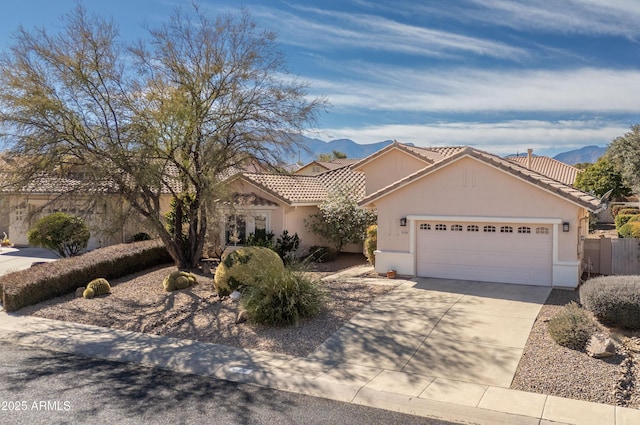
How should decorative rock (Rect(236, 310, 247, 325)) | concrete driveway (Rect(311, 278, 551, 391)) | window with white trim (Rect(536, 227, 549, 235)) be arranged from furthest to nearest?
window with white trim (Rect(536, 227, 549, 235)) < decorative rock (Rect(236, 310, 247, 325)) < concrete driveway (Rect(311, 278, 551, 391))

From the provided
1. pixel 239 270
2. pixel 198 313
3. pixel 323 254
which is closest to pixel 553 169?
pixel 323 254

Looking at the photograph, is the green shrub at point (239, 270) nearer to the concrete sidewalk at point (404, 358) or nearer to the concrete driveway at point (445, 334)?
the concrete sidewalk at point (404, 358)

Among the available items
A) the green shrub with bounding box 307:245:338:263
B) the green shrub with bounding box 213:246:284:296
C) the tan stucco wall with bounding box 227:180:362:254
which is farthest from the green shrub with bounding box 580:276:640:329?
the tan stucco wall with bounding box 227:180:362:254

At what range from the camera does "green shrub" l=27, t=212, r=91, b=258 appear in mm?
20969

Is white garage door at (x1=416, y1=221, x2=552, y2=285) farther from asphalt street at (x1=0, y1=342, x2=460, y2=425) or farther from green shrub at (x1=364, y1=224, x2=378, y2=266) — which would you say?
asphalt street at (x1=0, y1=342, x2=460, y2=425)

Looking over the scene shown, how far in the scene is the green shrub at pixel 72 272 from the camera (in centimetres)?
1405

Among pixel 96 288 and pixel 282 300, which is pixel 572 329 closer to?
pixel 282 300

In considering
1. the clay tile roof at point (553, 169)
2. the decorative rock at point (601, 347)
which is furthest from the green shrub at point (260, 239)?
the clay tile roof at point (553, 169)

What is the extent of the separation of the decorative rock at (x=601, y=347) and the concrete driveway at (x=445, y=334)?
1.20m

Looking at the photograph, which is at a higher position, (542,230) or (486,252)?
(542,230)

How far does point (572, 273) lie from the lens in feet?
46.2

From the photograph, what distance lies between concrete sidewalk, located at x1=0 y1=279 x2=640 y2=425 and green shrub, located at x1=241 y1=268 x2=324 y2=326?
3.68ft

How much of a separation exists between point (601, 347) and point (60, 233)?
20.3 metres

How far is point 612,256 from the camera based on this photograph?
1588cm
